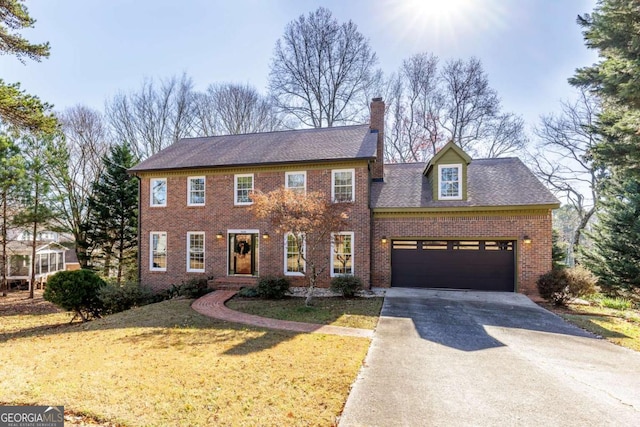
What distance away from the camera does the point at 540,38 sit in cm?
1443

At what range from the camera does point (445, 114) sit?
25.1m

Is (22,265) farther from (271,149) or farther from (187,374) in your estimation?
(187,374)

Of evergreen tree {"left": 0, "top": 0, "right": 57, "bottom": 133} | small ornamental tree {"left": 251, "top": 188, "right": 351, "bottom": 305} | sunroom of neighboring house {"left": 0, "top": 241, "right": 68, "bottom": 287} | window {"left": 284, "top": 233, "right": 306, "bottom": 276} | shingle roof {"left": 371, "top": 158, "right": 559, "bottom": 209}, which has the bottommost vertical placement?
sunroom of neighboring house {"left": 0, "top": 241, "right": 68, "bottom": 287}

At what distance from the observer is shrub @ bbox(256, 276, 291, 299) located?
1186cm

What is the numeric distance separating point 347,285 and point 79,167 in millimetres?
23117

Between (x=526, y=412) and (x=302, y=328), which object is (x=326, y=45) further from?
(x=526, y=412)

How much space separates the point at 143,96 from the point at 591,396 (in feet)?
104

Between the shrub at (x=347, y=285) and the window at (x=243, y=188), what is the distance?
561 centimetres

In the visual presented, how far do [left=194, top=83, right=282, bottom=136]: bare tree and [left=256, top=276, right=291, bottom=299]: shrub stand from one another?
1782cm

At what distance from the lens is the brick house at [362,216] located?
12.5m

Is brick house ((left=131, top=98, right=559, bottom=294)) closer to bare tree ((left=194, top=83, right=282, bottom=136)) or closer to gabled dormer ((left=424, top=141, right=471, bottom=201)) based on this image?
gabled dormer ((left=424, top=141, right=471, bottom=201))

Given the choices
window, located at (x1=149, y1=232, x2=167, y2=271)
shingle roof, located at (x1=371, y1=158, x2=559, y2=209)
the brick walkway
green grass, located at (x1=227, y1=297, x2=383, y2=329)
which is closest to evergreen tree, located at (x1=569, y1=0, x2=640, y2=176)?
shingle roof, located at (x1=371, y1=158, x2=559, y2=209)

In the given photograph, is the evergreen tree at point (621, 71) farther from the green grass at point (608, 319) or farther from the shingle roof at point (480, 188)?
the green grass at point (608, 319)

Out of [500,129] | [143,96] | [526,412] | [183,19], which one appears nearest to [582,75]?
[500,129]
